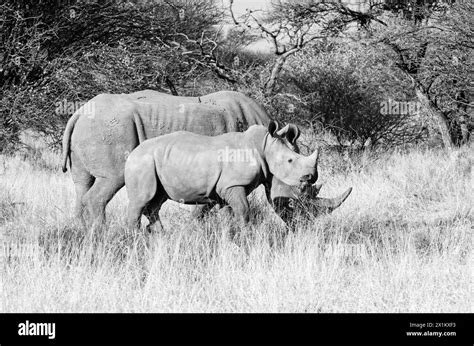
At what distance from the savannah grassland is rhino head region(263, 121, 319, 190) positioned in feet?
1.33

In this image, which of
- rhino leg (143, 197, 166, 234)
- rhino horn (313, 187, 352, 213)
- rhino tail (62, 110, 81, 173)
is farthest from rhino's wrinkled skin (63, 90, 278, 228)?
rhino horn (313, 187, 352, 213)

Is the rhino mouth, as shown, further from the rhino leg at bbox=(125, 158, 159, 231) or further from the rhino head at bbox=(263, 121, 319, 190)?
the rhino leg at bbox=(125, 158, 159, 231)

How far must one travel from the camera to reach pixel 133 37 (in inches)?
501

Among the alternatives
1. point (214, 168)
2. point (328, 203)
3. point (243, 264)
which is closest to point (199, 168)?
point (214, 168)

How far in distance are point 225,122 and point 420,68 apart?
263 inches

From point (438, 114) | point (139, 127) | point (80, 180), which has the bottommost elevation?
point (438, 114)

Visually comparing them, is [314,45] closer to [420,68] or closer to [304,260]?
[420,68]

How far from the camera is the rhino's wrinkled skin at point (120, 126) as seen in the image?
250 inches

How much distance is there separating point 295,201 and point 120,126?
1.67 meters

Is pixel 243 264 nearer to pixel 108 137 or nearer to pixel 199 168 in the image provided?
pixel 199 168

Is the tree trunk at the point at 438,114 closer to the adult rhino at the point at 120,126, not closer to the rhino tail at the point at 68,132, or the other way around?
the adult rhino at the point at 120,126

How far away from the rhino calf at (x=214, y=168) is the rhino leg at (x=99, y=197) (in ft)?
2.28

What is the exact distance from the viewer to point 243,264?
5332mm
